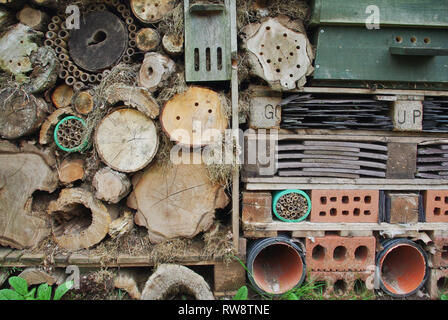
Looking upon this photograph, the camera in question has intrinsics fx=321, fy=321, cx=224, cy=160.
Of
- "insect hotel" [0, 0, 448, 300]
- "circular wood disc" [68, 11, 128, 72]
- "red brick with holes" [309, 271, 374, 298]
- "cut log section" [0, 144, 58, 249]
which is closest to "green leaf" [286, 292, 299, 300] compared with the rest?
"insect hotel" [0, 0, 448, 300]

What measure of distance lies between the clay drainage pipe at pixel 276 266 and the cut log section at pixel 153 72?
190 centimetres

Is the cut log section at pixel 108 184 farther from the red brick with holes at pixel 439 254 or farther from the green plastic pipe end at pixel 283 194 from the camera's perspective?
the red brick with holes at pixel 439 254

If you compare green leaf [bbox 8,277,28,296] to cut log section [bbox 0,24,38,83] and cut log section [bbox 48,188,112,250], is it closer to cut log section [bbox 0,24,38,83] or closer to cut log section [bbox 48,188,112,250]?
cut log section [bbox 48,188,112,250]

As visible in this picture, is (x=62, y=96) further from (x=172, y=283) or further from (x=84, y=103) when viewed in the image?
(x=172, y=283)

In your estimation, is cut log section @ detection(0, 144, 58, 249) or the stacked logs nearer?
the stacked logs

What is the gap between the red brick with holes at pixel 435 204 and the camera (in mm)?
3420

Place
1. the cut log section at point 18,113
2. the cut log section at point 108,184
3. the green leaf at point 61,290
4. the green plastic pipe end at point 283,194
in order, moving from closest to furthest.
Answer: the green leaf at point 61,290, the cut log section at point 108,184, the cut log section at point 18,113, the green plastic pipe end at point 283,194

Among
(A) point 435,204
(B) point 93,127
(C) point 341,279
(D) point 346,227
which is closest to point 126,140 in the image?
(B) point 93,127

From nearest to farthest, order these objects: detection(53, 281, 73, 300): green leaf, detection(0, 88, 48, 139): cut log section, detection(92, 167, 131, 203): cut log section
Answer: detection(53, 281, 73, 300): green leaf, detection(92, 167, 131, 203): cut log section, detection(0, 88, 48, 139): cut log section

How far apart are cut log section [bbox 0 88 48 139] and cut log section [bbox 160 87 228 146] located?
129 centimetres

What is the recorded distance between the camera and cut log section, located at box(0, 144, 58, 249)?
3285 mm

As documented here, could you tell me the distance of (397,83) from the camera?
10.9 ft

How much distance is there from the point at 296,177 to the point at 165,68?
5.62ft

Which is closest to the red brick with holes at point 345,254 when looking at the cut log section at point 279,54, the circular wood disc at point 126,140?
the cut log section at point 279,54
